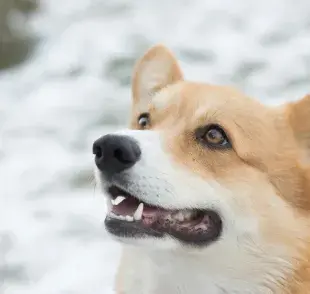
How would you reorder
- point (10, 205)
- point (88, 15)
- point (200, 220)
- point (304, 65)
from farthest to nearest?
point (88, 15) < point (304, 65) < point (10, 205) < point (200, 220)

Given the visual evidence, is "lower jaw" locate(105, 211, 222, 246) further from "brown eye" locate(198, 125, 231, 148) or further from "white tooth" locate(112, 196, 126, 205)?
"brown eye" locate(198, 125, 231, 148)

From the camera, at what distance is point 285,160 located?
2.95 meters

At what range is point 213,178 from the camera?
284 centimetres

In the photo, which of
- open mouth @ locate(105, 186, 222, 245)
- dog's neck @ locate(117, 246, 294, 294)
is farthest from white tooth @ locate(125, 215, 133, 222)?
dog's neck @ locate(117, 246, 294, 294)

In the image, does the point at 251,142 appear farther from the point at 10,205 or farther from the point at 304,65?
the point at 304,65

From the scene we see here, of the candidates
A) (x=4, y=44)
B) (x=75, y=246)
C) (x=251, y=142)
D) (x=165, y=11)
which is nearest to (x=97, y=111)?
(x=4, y=44)

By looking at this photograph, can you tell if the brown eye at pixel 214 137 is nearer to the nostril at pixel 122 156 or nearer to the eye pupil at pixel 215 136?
the eye pupil at pixel 215 136

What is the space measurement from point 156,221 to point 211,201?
22 centimetres

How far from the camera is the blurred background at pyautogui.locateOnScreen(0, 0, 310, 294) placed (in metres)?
4.52

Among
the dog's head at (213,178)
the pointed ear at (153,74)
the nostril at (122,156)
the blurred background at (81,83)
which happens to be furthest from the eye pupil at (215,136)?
the blurred background at (81,83)

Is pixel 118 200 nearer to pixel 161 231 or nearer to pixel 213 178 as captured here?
pixel 161 231

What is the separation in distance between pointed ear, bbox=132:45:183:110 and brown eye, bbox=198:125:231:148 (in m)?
0.55

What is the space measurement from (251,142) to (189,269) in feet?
1.78

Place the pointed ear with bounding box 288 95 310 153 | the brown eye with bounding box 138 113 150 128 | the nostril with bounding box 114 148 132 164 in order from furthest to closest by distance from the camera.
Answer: the brown eye with bounding box 138 113 150 128, the pointed ear with bounding box 288 95 310 153, the nostril with bounding box 114 148 132 164
